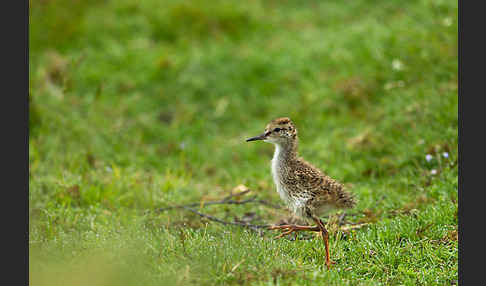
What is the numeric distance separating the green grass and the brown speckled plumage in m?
0.38

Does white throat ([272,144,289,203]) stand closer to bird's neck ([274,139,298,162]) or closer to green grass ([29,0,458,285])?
bird's neck ([274,139,298,162])

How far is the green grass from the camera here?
5.31 m

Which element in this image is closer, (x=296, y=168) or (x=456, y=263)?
(x=456, y=263)

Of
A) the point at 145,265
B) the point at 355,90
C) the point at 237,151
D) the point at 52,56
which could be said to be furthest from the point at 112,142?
the point at 145,265

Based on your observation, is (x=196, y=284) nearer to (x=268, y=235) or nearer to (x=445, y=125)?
(x=268, y=235)

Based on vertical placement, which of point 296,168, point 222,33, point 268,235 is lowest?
point 268,235

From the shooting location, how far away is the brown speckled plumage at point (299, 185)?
5633 mm

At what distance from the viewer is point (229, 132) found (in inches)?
403

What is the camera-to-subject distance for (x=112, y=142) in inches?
374

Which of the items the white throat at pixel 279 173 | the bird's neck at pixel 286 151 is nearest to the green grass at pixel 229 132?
the white throat at pixel 279 173

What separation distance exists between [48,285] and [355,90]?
642cm

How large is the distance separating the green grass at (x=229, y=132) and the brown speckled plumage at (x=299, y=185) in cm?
38

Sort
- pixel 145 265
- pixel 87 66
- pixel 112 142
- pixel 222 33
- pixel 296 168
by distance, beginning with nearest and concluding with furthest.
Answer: pixel 145 265 < pixel 296 168 < pixel 112 142 < pixel 87 66 < pixel 222 33

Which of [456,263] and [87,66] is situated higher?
[87,66]
